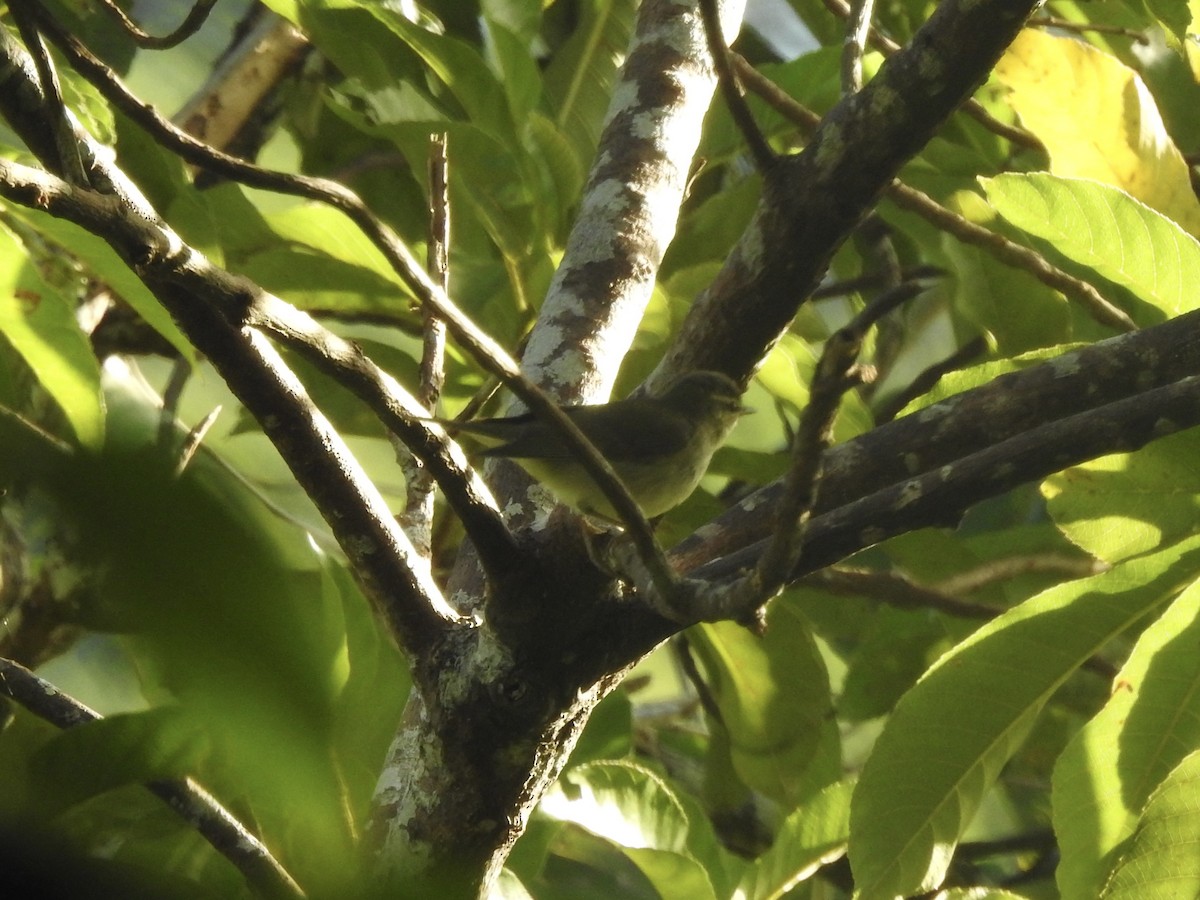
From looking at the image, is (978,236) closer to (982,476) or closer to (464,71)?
(464,71)

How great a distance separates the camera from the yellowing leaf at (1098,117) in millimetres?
2320

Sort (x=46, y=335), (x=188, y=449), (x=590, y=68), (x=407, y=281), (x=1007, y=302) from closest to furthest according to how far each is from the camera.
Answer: (x=188, y=449)
(x=407, y=281)
(x=46, y=335)
(x=1007, y=302)
(x=590, y=68)

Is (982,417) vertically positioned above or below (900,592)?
below

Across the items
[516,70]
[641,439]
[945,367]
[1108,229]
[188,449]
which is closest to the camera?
[188,449]

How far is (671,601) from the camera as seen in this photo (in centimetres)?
111

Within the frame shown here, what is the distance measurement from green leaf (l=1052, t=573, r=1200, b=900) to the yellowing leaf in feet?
3.17

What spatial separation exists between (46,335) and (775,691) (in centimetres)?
149

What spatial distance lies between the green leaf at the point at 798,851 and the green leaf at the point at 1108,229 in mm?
1021

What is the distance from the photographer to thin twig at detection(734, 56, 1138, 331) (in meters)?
2.41

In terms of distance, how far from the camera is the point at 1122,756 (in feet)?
6.12

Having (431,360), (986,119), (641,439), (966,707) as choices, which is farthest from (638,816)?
(986,119)

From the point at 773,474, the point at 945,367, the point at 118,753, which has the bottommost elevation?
the point at 118,753

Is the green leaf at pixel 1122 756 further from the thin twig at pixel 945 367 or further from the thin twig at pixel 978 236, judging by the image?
the thin twig at pixel 945 367

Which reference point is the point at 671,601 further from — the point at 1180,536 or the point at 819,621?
the point at 819,621
